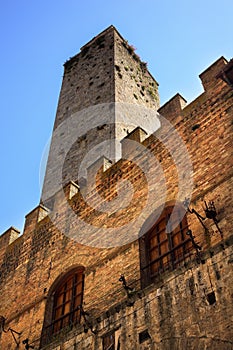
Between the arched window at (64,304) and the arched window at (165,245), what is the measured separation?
1.52 meters

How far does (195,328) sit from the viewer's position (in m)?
5.62

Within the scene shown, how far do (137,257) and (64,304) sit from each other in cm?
197

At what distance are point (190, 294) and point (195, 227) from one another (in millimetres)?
1237

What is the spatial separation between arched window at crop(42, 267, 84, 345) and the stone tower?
2837mm

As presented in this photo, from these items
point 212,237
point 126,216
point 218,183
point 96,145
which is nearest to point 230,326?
point 212,237

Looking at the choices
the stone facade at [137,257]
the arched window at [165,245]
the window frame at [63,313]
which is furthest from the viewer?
the window frame at [63,313]

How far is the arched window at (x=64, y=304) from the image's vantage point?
8188 mm

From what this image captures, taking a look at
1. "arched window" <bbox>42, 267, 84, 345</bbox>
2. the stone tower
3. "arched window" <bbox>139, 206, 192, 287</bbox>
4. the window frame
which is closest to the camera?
"arched window" <bbox>139, 206, 192, 287</bbox>

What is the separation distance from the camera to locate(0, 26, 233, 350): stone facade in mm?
5887

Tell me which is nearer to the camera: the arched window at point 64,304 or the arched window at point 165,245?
the arched window at point 165,245

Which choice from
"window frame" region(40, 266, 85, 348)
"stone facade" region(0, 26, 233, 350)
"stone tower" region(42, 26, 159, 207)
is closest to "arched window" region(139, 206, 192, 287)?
"stone facade" region(0, 26, 233, 350)

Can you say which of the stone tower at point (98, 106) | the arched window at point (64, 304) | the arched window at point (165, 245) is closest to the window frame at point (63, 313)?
the arched window at point (64, 304)

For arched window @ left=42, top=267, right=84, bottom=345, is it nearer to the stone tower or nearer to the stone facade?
the stone facade

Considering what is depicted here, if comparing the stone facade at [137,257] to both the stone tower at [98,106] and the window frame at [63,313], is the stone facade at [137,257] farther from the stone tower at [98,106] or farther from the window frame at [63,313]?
the stone tower at [98,106]
